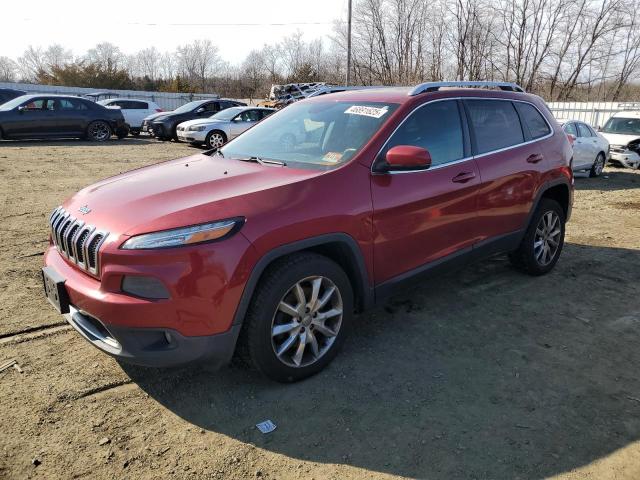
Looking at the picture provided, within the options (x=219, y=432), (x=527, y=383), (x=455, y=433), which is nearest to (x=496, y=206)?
(x=527, y=383)

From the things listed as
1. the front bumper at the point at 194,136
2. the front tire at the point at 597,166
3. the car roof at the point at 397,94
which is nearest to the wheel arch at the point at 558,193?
the car roof at the point at 397,94

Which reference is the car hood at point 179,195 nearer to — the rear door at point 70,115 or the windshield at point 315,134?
the windshield at point 315,134

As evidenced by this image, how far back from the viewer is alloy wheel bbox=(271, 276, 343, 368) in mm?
2992

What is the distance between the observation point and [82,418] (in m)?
2.79

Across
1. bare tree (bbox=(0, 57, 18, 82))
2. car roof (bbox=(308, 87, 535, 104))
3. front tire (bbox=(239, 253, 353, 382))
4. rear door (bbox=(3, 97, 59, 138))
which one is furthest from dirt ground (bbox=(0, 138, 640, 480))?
bare tree (bbox=(0, 57, 18, 82))

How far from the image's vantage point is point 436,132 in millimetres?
3885

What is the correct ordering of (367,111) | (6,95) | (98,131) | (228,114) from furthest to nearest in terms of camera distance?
(6,95)
(98,131)
(228,114)
(367,111)

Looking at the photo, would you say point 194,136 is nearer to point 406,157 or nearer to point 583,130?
point 583,130

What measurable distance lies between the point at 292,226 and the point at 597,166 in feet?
41.0

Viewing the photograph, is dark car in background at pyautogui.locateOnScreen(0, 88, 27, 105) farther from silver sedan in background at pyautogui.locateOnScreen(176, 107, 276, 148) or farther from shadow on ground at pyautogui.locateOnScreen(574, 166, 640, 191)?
shadow on ground at pyautogui.locateOnScreen(574, 166, 640, 191)

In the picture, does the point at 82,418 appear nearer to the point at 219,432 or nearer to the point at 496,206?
the point at 219,432

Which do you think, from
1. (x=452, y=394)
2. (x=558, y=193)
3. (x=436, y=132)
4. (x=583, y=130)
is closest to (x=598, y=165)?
(x=583, y=130)

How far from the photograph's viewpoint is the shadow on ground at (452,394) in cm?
260

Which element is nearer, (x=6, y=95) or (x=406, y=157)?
(x=406, y=157)
